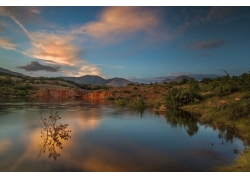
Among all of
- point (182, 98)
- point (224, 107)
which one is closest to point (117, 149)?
point (224, 107)

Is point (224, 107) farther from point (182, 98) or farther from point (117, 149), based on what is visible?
point (117, 149)

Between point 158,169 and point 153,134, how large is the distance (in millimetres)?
4791

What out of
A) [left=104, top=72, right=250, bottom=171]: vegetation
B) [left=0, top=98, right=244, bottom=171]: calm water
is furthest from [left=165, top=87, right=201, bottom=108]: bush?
[left=0, top=98, right=244, bottom=171]: calm water

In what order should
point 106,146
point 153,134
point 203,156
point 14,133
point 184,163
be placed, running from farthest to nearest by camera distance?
1. point 153,134
2. point 14,133
3. point 106,146
4. point 203,156
5. point 184,163

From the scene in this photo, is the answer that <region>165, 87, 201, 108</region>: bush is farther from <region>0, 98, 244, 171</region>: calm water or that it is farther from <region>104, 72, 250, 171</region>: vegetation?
<region>0, 98, 244, 171</region>: calm water

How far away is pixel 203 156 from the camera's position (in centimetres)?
750

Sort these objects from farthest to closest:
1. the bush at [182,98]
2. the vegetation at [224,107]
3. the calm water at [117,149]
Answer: the bush at [182,98] < the vegetation at [224,107] < the calm water at [117,149]

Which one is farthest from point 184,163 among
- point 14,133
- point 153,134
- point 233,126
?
point 14,133

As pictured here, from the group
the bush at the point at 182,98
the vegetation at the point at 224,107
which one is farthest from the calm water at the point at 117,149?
the bush at the point at 182,98

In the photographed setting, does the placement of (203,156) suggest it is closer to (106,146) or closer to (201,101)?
(106,146)

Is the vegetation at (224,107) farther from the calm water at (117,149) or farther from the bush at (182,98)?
the calm water at (117,149)

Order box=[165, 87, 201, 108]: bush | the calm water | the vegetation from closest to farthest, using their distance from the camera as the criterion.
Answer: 1. the calm water
2. the vegetation
3. box=[165, 87, 201, 108]: bush

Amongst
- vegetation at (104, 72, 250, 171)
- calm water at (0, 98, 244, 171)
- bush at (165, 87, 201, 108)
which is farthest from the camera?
bush at (165, 87, 201, 108)


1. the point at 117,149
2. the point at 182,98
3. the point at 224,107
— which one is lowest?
the point at 117,149
